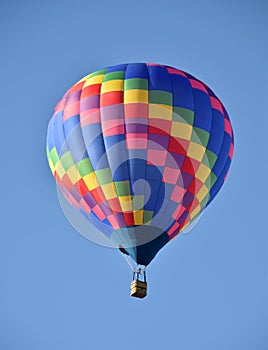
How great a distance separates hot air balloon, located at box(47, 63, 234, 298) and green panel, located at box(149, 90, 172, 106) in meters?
0.02

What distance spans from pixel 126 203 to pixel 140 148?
1032 millimetres

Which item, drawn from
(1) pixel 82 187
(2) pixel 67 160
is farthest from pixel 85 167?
(2) pixel 67 160

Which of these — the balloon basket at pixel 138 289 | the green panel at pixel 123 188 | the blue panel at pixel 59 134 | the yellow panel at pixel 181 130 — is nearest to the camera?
the balloon basket at pixel 138 289

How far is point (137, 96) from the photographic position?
1731cm

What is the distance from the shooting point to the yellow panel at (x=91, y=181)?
55.8 feet

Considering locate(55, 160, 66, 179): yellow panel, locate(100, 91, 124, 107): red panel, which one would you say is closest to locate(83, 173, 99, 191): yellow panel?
locate(55, 160, 66, 179): yellow panel

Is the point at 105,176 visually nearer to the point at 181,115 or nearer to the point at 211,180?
the point at 181,115

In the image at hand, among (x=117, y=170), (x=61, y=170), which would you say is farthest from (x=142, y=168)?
(x=61, y=170)

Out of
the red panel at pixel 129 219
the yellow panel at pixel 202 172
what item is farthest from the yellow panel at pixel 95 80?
the red panel at pixel 129 219

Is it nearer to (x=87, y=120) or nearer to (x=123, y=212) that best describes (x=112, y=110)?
(x=87, y=120)

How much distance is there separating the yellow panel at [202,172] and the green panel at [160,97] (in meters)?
1.29

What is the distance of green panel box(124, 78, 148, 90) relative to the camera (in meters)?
17.4

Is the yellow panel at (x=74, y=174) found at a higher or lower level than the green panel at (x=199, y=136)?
lower

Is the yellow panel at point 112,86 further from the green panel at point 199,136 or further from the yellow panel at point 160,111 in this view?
the green panel at point 199,136
